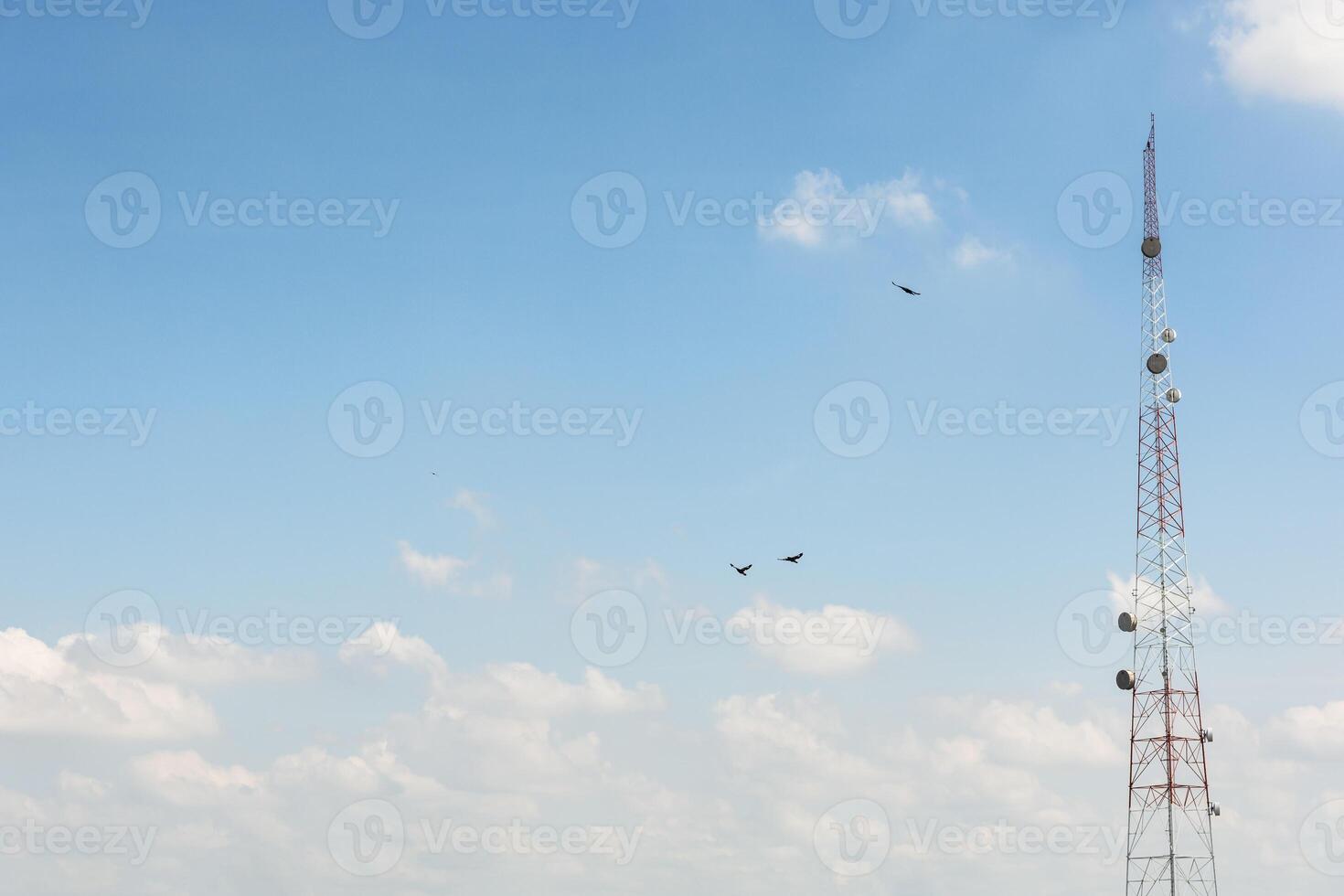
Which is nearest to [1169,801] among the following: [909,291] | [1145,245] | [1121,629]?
[1121,629]

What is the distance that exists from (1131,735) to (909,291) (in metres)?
69.3

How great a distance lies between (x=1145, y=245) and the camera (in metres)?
157

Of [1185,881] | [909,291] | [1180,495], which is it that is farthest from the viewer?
[1180,495]

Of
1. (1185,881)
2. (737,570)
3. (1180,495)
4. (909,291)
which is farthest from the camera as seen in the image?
(1180,495)

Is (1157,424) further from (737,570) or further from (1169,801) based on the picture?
(737,570)

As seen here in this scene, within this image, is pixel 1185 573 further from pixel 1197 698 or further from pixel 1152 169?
pixel 1152 169

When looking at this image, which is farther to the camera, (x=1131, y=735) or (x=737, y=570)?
(x=1131, y=735)

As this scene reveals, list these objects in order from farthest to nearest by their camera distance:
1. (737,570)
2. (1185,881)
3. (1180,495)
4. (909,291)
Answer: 1. (1180,495)
2. (1185,881)
3. (737,570)
4. (909,291)

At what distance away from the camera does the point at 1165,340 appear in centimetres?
15650

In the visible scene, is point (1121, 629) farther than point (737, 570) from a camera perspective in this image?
Yes

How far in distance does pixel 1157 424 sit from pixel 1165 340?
31.1ft

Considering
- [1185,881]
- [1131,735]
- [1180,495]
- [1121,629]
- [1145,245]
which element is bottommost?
[1185,881]

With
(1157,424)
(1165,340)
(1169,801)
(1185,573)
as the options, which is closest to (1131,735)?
(1169,801)

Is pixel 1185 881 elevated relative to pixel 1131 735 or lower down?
lower down
